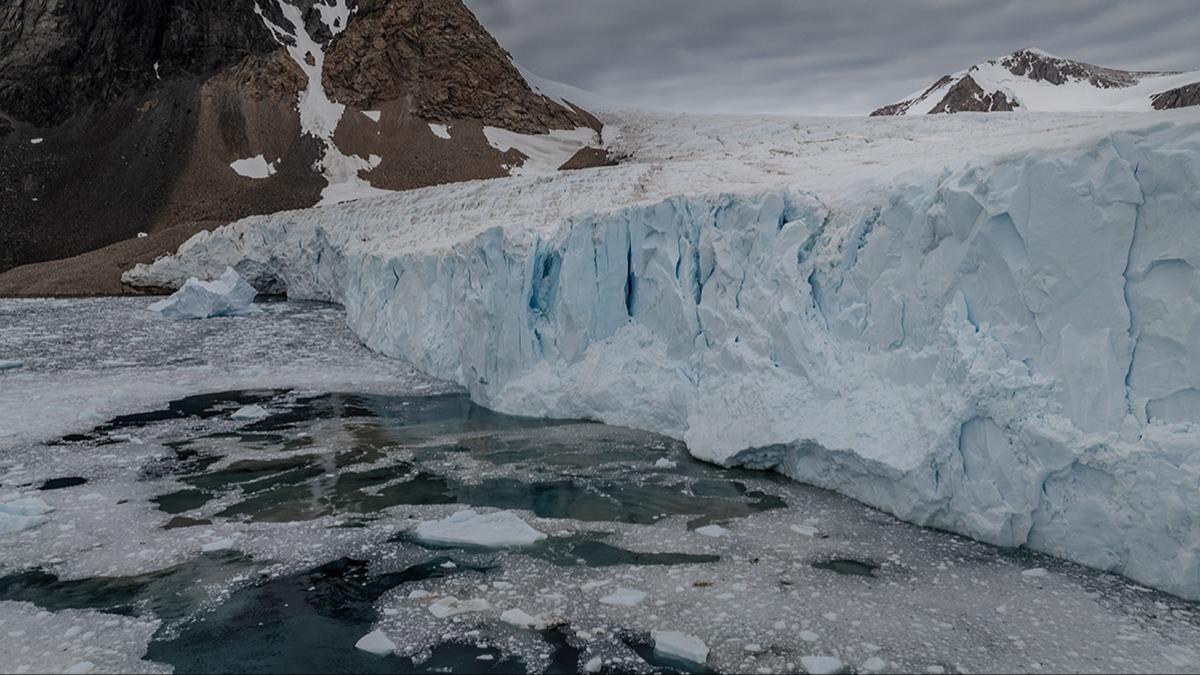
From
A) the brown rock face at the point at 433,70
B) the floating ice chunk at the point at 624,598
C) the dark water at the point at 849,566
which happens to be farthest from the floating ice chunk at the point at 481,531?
the brown rock face at the point at 433,70

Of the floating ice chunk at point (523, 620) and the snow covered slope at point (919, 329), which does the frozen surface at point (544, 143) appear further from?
the floating ice chunk at point (523, 620)

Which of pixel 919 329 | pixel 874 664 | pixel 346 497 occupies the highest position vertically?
pixel 919 329

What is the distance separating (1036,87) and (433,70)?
12048 cm

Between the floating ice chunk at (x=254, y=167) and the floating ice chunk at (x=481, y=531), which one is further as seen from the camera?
the floating ice chunk at (x=254, y=167)

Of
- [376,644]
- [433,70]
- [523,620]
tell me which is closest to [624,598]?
[523,620]

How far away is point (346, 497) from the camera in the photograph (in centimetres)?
700

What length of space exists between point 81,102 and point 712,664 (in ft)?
159

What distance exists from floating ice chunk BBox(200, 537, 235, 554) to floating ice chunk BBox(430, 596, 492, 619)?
208cm

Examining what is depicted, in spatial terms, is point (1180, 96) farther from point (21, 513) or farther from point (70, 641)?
point (70, 641)

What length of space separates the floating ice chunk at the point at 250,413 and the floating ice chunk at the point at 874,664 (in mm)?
8760

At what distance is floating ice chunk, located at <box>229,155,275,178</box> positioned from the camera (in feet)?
127

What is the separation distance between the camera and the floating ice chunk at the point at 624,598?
4789 mm

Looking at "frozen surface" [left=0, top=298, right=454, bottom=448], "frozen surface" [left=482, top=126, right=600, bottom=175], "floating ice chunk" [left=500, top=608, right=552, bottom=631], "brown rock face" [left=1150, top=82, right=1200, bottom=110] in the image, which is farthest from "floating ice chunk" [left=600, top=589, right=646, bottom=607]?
"brown rock face" [left=1150, top=82, right=1200, bottom=110]

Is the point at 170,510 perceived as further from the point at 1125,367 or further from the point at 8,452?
the point at 1125,367
